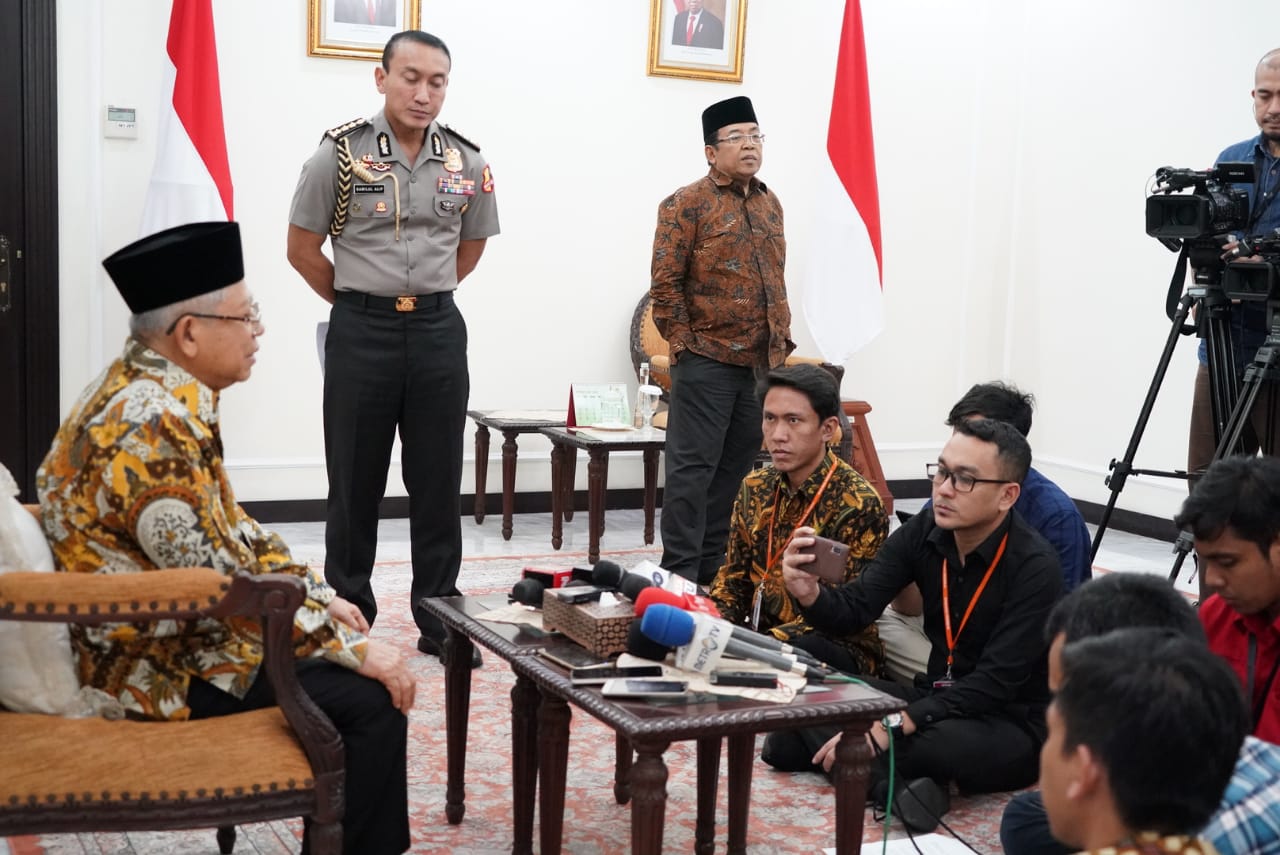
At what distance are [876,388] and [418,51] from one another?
3.86 metres

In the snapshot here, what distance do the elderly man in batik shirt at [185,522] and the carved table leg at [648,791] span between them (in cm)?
40

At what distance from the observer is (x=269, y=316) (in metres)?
5.79

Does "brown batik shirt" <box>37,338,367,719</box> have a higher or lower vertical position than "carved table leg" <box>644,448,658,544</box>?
higher

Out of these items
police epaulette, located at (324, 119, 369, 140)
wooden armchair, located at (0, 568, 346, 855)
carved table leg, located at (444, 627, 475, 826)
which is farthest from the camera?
Result: police epaulette, located at (324, 119, 369, 140)

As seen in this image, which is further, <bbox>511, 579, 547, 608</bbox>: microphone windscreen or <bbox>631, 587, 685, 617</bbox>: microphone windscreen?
<bbox>511, 579, 547, 608</bbox>: microphone windscreen

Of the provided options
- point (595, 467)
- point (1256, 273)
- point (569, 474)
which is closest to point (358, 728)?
point (1256, 273)

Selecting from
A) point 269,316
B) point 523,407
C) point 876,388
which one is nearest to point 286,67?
point 269,316

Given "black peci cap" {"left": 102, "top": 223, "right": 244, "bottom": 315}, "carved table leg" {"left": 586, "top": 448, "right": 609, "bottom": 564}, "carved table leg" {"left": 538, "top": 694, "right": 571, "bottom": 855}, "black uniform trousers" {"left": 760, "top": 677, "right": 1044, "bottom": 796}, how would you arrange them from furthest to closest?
"carved table leg" {"left": 586, "top": 448, "right": 609, "bottom": 564} < "black uniform trousers" {"left": 760, "top": 677, "right": 1044, "bottom": 796} < "carved table leg" {"left": 538, "top": 694, "right": 571, "bottom": 855} < "black peci cap" {"left": 102, "top": 223, "right": 244, "bottom": 315}

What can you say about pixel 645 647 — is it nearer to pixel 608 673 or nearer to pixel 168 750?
pixel 608 673

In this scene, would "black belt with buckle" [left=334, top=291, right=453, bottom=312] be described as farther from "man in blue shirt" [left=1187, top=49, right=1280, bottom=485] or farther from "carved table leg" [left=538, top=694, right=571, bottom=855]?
"man in blue shirt" [left=1187, top=49, right=1280, bottom=485]

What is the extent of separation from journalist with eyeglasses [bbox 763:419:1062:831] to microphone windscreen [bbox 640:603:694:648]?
25.6 inches

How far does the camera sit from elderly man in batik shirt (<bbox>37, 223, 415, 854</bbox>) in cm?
200

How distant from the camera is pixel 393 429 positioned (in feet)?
13.0

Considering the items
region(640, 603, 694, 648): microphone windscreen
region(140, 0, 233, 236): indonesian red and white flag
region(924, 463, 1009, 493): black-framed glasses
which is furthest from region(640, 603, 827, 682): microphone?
region(140, 0, 233, 236): indonesian red and white flag
